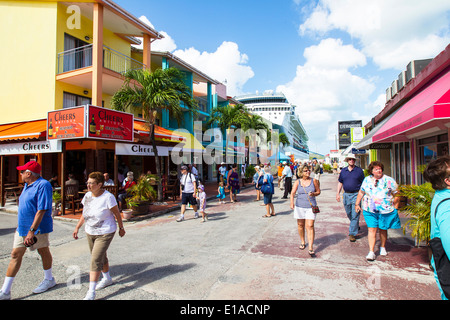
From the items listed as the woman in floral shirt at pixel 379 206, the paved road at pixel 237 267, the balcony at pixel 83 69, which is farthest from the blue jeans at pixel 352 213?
the balcony at pixel 83 69

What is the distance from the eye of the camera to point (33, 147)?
9602 millimetres

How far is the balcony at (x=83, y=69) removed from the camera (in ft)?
38.3

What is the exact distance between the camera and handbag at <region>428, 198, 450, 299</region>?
5.72 feet

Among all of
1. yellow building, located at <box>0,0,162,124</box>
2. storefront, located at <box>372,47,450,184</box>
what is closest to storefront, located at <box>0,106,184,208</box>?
yellow building, located at <box>0,0,162,124</box>

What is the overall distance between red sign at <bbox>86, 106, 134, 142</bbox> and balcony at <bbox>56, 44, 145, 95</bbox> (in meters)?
4.25

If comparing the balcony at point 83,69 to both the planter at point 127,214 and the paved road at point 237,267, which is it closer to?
the planter at point 127,214

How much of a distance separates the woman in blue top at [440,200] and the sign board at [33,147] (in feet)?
33.5

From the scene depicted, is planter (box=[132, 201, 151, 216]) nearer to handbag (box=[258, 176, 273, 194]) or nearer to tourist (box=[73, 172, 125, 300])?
handbag (box=[258, 176, 273, 194])

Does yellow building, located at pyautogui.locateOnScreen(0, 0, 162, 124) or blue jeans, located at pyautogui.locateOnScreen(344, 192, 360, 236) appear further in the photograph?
yellow building, located at pyautogui.locateOnScreen(0, 0, 162, 124)

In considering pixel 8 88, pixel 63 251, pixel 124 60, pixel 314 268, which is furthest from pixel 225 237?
pixel 8 88

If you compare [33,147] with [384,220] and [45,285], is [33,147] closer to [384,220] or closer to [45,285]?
[45,285]

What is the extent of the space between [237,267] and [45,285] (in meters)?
2.82

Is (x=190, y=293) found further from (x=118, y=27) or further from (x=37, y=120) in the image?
(x=118, y=27)
